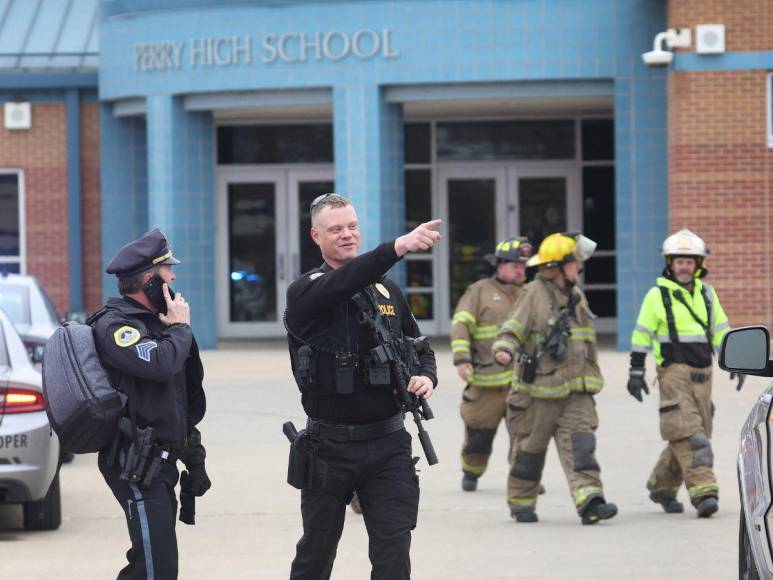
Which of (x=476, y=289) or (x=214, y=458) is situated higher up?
(x=476, y=289)

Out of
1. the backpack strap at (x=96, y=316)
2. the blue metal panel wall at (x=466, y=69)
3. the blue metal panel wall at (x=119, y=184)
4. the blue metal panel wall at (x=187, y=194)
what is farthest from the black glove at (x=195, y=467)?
the blue metal panel wall at (x=119, y=184)

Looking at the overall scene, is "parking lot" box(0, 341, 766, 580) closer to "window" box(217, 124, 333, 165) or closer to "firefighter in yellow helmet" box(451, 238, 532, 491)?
"firefighter in yellow helmet" box(451, 238, 532, 491)

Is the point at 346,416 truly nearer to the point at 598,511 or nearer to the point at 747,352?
the point at 747,352

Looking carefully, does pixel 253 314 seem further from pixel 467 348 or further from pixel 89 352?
pixel 89 352

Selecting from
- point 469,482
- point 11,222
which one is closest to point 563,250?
point 469,482

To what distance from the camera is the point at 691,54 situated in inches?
792

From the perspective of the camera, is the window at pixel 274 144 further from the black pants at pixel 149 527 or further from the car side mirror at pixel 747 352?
the car side mirror at pixel 747 352

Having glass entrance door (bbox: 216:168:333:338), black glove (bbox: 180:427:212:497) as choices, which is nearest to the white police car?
black glove (bbox: 180:427:212:497)

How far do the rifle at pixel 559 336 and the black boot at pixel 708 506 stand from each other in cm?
120

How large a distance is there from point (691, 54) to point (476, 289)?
9948 mm

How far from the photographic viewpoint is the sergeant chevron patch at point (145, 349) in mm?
6016

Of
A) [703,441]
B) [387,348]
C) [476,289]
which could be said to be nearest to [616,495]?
[703,441]

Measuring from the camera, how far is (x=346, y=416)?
6.08 metres

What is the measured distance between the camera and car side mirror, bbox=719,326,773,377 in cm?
537
